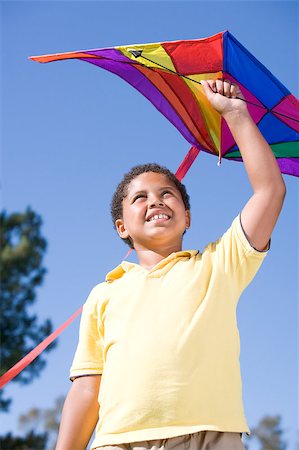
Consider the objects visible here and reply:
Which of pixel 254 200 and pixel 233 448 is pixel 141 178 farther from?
pixel 233 448

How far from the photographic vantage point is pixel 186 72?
2631 mm

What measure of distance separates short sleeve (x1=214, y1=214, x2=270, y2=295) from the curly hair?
1.46 ft

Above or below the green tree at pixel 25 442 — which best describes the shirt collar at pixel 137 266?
above

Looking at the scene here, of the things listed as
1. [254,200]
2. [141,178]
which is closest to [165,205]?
[141,178]

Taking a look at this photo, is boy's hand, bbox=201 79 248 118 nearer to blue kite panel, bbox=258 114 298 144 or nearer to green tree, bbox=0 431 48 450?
blue kite panel, bbox=258 114 298 144

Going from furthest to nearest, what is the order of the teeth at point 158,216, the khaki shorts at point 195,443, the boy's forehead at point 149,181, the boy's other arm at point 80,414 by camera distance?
the boy's forehead at point 149,181, the teeth at point 158,216, the boy's other arm at point 80,414, the khaki shorts at point 195,443

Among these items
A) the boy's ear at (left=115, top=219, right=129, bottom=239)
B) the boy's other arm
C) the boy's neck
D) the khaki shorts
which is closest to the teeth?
the boy's neck

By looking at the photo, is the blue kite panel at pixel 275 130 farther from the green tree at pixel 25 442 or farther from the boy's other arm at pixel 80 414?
the green tree at pixel 25 442

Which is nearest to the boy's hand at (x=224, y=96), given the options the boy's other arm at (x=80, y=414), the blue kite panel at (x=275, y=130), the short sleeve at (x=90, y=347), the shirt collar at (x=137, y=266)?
the blue kite panel at (x=275, y=130)

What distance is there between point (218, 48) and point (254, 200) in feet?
1.91

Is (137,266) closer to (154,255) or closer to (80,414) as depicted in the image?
(154,255)

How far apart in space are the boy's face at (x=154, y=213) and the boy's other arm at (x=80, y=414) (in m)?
0.52

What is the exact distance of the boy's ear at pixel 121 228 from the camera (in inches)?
108

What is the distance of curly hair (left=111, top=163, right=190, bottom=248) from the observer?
9.03 ft
